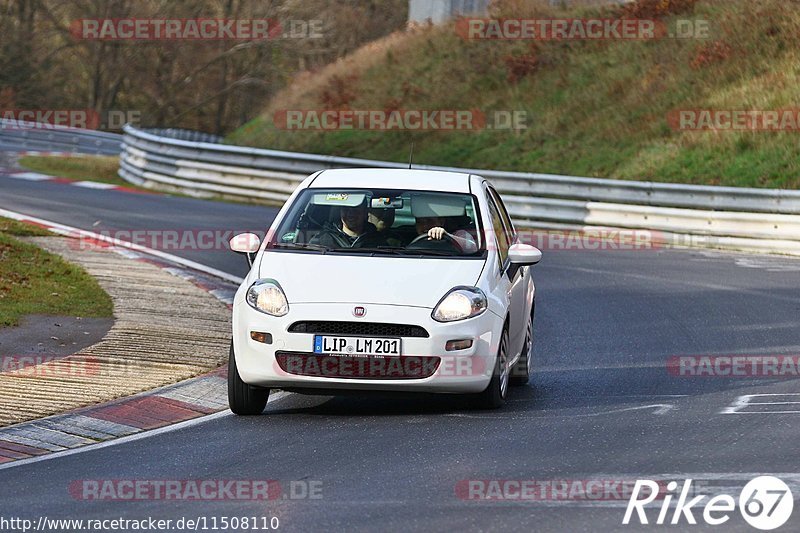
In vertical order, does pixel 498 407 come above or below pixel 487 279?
below

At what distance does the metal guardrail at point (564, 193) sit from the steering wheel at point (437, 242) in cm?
1048

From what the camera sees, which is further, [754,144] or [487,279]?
[754,144]

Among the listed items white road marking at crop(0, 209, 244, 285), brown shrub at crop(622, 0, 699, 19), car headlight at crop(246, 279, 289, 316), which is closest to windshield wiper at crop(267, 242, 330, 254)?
car headlight at crop(246, 279, 289, 316)

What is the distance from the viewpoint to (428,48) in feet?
116

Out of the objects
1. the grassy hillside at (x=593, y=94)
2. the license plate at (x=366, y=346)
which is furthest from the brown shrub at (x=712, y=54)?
the license plate at (x=366, y=346)

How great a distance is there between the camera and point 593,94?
98.6ft

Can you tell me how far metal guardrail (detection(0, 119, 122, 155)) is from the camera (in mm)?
37000

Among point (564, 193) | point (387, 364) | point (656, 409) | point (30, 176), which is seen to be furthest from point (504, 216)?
point (30, 176)

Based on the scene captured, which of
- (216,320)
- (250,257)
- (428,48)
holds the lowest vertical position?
(216,320)

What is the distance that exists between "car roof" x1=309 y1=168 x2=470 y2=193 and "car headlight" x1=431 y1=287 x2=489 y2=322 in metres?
1.31

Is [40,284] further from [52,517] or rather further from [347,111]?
[347,111]

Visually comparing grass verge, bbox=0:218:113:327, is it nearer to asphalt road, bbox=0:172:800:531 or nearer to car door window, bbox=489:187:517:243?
asphalt road, bbox=0:172:800:531

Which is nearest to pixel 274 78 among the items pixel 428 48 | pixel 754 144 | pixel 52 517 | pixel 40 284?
pixel 428 48

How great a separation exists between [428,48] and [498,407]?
27.1 metres
